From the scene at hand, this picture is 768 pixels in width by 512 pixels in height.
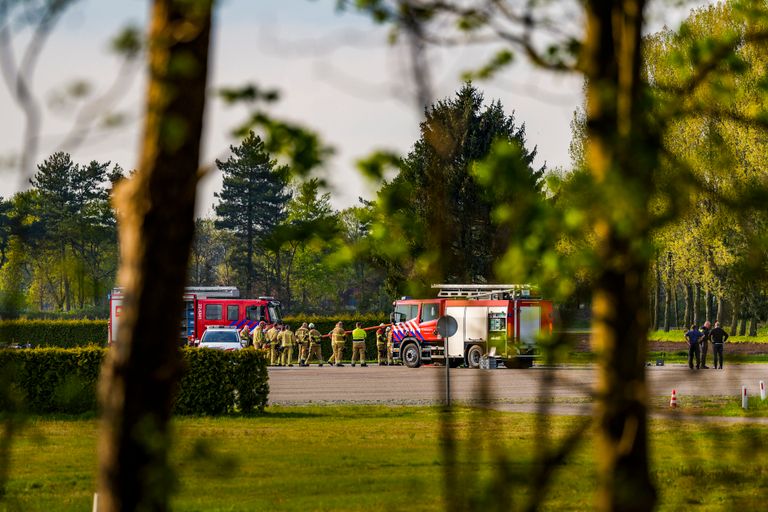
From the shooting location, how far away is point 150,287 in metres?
4.04

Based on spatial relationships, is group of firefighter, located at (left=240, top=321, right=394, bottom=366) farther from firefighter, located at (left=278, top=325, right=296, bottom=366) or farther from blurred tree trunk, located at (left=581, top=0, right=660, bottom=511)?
blurred tree trunk, located at (left=581, top=0, right=660, bottom=511)

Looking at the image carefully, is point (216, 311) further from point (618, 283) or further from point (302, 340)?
point (618, 283)

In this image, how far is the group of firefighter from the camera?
4425 centimetres

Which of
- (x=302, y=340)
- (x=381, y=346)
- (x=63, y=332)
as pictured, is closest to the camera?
(x=302, y=340)

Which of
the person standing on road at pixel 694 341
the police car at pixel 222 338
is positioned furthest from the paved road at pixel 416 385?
the police car at pixel 222 338

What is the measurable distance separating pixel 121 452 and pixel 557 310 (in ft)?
4.63

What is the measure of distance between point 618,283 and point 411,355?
130 ft

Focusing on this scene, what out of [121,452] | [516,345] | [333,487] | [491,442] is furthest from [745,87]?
[333,487]

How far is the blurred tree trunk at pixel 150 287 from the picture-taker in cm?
398

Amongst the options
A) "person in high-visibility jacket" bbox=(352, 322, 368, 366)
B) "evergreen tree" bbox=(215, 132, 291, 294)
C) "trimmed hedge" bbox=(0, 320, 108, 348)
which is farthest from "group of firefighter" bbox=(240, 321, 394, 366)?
"evergreen tree" bbox=(215, 132, 291, 294)

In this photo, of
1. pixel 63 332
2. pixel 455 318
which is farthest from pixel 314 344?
pixel 63 332

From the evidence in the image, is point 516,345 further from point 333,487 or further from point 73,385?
point 333,487

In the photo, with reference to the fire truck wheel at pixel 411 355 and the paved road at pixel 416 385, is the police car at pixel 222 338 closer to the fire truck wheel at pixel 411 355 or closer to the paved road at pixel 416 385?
the paved road at pixel 416 385

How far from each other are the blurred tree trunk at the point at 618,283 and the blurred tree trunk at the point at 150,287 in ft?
3.91
